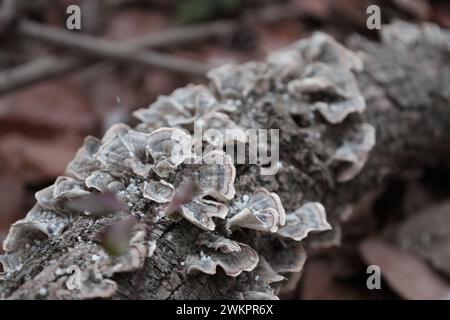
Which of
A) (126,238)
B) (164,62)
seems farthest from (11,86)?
(126,238)

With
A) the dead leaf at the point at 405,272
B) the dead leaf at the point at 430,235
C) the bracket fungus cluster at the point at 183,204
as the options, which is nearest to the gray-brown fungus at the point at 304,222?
the bracket fungus cluster at the point at 183,204

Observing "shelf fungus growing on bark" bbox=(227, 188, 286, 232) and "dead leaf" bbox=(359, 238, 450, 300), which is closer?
"shelf fungus growing on bark" bbox=(227, 188, 286, 232)

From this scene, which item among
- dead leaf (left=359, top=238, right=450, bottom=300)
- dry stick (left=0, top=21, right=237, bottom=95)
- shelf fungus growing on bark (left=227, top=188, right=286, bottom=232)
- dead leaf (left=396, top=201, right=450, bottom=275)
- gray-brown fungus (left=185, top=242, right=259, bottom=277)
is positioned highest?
dry stick (left=0, top=21, right=237, bottom=95)

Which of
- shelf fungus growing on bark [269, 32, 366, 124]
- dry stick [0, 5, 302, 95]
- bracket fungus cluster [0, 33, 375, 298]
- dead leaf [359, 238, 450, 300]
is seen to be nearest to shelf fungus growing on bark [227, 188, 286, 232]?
bracket fungus cluster [0, 33, 375, 298]

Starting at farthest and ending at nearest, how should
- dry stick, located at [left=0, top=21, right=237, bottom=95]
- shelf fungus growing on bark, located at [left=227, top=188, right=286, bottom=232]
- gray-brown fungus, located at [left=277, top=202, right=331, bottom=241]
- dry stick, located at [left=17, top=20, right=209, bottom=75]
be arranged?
1. dry stick, located at [left=17, top=20, right=209, bottom=75]
2. dry stick, located at [left=0, top=21, right=237, bottom=95]
3. gray-brown fungus, located at [left=277, top=202, right=331, bottom=241]
4. shelf fungus growing on bark, located at [left=227, top=188, right=286, bottom=232]

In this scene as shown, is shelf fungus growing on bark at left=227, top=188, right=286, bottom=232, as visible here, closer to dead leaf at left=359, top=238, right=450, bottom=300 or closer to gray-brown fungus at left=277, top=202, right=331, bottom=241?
gray-brown fungus at left=277, top=202, right=331, bottom=241

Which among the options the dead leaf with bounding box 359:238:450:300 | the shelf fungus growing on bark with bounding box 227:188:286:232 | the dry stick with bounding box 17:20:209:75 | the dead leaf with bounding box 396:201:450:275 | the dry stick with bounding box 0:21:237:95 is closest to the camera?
the shelf fungus growing on bark with bounding box 227:188:286:232

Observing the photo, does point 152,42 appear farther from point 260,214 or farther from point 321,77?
point 260,214
